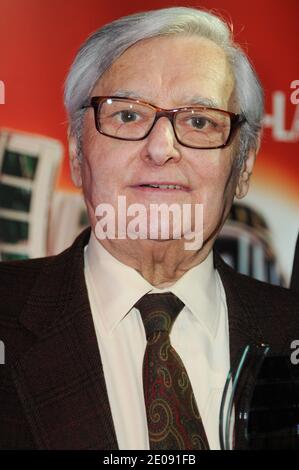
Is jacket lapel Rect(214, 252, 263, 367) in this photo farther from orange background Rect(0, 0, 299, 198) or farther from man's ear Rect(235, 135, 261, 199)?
orange background Rect(0, 0, 299, 198)

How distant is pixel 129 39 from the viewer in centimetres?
129

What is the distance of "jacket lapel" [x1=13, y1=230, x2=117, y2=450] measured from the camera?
1.10m

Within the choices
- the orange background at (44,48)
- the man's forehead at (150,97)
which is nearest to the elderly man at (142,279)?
the man's forehead at (150,97)

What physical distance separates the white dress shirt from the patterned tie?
42mm

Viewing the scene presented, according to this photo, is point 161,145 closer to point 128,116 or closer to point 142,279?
point 128,116

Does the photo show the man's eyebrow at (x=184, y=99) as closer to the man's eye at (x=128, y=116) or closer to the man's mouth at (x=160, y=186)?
the man's eye at (x=128, y=116)

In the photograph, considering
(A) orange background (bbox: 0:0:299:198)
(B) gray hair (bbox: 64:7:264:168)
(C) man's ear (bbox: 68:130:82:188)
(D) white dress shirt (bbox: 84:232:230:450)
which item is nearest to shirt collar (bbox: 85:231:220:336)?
(D) white dress shirt (bbox: 84:232:230:450)

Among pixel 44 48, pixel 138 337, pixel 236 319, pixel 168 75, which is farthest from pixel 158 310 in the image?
pixel 44 48

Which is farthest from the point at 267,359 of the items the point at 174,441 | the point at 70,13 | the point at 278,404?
the point at 70,13

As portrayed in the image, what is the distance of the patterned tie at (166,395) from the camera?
1.09 metres

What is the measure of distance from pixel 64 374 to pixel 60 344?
0.05m

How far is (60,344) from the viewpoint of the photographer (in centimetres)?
118

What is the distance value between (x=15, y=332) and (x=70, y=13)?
822mm

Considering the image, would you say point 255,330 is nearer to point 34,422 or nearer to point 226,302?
point 226,302
